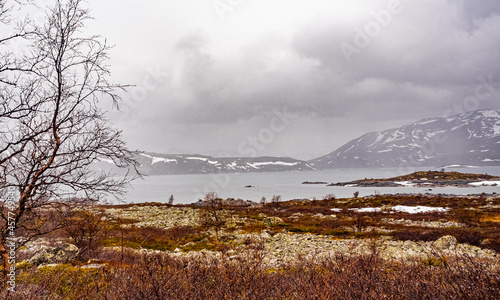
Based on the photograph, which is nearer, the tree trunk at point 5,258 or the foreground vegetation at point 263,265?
the foreground vegetation at point 263,265

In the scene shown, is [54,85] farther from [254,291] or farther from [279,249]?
[279,249]

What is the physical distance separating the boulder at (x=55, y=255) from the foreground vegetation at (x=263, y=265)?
17 centimetres

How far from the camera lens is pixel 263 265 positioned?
948cm

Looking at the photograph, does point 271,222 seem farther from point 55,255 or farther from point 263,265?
point 55,255

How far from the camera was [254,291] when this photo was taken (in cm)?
416

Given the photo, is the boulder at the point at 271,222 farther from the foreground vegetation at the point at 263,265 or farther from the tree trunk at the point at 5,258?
the tree trunk at the point at 5,258

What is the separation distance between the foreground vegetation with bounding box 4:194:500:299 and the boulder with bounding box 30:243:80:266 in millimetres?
175

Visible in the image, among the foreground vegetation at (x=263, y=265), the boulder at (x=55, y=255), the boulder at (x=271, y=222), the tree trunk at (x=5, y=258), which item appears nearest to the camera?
the foreground vegetation at (x=263, y=265)

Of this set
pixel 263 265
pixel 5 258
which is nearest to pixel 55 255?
pixel 5 258

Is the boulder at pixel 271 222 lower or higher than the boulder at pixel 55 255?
lower

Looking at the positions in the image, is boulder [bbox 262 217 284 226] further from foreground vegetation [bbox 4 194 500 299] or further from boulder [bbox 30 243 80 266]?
boulder [bbox 30 243 80 266]

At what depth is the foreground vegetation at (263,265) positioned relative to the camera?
12.6 ft

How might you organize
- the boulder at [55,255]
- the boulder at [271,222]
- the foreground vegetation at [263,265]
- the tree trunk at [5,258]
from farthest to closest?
1. the boulder at [271,222]
2. the boulder at [55,255]
3. the tree trunk at [5,258]
4. the foreground vegetation at [263,265]

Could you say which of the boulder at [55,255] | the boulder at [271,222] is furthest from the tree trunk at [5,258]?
the boulder at [271,222]
